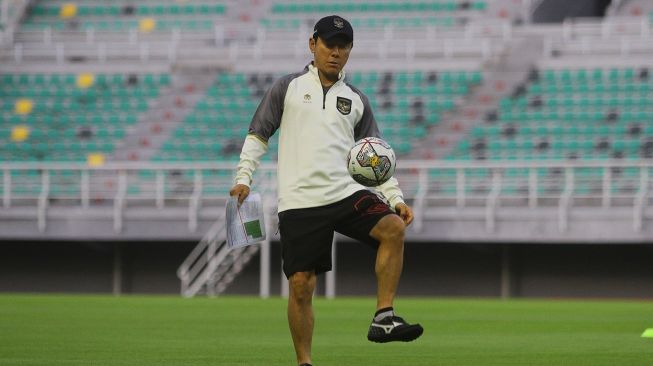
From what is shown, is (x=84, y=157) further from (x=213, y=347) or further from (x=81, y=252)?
(x=213, y=347)

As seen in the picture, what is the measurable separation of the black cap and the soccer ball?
1.76 feet

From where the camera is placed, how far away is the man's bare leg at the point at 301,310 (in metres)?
7.59

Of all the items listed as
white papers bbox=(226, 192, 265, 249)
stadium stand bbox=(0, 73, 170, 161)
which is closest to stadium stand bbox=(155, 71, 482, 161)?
stadium stand bbox=(0, 73, 170, 161)

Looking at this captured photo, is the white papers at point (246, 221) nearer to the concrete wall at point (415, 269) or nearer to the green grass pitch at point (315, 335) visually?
the green grass pitch at point (315, 335)

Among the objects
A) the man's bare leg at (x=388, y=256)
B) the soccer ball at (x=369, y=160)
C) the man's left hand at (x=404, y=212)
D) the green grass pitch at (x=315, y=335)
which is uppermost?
the soccer ball at (x=369, y=160)

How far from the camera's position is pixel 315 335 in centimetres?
1255

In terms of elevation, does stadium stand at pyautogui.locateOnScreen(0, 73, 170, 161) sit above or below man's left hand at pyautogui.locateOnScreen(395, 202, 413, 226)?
above

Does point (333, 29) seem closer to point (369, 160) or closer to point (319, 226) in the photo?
point (369, 160)

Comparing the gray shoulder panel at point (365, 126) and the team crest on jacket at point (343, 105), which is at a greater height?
the team crest on jacket at point (343, 105)

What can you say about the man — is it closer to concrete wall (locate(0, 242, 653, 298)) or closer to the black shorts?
the black shorts

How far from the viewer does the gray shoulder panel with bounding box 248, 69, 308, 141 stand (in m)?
7.63

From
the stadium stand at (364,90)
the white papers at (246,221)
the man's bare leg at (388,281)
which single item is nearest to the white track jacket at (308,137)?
the white papers at (246,221)

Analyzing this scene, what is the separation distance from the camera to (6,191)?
2698 cm

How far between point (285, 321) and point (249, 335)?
2396mm
